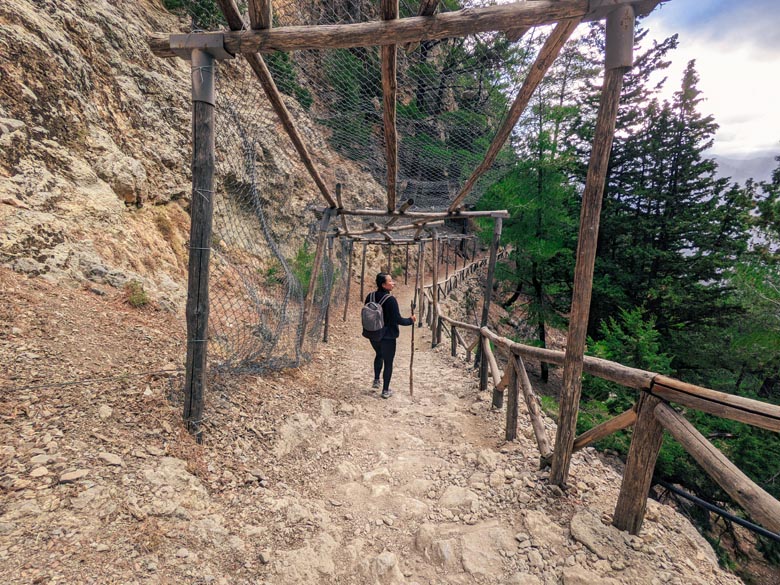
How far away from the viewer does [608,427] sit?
6.56 ft

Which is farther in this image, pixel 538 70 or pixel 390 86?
pixel 390 86

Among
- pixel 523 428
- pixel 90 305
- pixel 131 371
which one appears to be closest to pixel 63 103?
pixel 90 305

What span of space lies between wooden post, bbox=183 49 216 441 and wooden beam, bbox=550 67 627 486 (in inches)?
94.3

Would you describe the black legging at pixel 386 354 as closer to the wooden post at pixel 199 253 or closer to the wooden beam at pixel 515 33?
the wooden post at pixel 199 253

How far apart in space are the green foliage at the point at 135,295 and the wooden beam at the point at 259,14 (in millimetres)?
2946

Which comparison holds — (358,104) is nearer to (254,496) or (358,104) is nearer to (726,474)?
(254,496)

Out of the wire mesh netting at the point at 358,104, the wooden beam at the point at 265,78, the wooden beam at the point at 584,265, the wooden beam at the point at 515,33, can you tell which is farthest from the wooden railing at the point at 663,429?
the wooden beam at the point at 265,78

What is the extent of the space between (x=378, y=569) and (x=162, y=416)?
1.63 meters

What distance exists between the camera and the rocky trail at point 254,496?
1396 millimetres

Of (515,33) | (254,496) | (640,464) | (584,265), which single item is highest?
(515,33)

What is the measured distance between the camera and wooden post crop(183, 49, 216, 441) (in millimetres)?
2117

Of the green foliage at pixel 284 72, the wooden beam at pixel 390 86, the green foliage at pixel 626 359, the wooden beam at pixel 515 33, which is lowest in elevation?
the green foliage at pixel 626 359

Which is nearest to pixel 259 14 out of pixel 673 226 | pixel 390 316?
pixel 390 316

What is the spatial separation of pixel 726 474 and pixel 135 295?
477 cm
